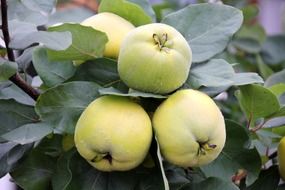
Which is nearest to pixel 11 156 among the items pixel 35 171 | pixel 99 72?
pixel 35 171

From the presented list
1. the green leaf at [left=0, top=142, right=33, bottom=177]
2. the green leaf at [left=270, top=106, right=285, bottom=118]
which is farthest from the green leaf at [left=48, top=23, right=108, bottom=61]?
the green leaf at [left=270, top=106, right=285, bottom=118]

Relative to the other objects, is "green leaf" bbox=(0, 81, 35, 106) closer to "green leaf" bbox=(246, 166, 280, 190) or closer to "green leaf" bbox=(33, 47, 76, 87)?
"green leaf" bbox=(33, 47, 76, 87)

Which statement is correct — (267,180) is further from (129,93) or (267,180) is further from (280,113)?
(129,93)

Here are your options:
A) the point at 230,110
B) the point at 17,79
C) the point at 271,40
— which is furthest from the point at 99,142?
the point at 271,40

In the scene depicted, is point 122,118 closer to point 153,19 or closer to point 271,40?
point 153,19

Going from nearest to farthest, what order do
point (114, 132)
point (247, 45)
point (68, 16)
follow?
point (114, 132)
point (68, 16)
point (247, 45)

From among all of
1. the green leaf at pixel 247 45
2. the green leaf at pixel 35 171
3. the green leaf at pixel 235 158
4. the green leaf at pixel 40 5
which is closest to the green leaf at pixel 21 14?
the green leaf at pixel 40 5

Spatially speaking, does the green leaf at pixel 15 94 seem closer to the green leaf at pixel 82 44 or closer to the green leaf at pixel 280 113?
the green leaf at pixel 82 44
